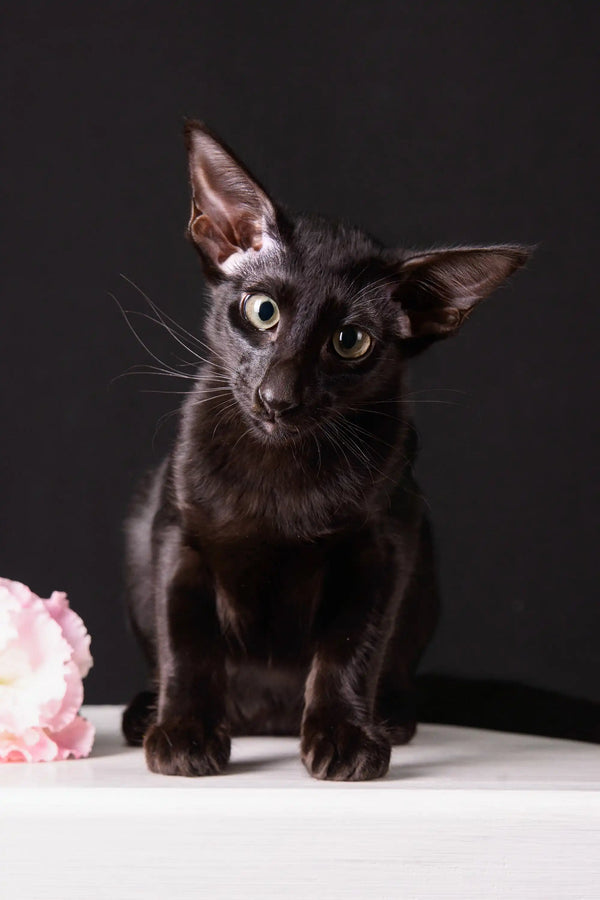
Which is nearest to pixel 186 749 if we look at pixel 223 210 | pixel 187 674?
pixel 187 674

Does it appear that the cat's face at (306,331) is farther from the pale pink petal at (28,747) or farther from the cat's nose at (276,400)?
the pale pink petal at (28,747)

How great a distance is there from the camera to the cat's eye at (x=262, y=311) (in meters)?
1.13

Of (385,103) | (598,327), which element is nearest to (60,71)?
(385,103)

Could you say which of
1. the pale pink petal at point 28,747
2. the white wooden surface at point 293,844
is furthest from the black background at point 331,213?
the white wooden surface at point 293,844

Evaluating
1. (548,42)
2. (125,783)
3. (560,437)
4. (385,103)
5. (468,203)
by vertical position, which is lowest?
(125,783)

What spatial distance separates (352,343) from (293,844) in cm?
41

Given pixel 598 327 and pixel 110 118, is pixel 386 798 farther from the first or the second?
pixel 110 118

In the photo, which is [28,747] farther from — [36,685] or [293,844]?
[293,844]

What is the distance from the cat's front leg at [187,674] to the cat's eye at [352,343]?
218 mm

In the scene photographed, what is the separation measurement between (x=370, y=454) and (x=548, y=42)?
2.59 feet

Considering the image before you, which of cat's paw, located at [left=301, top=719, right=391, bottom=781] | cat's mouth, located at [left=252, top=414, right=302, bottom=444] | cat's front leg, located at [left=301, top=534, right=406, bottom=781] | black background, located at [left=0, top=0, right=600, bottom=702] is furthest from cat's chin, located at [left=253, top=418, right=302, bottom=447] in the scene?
black background, located at [left=0, top=0, right=600, bottom=702]

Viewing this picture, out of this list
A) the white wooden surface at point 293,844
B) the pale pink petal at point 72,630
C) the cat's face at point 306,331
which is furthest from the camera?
the pale pink petal at point 72,630

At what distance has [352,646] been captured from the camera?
116 cm

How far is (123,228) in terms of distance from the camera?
174cm
